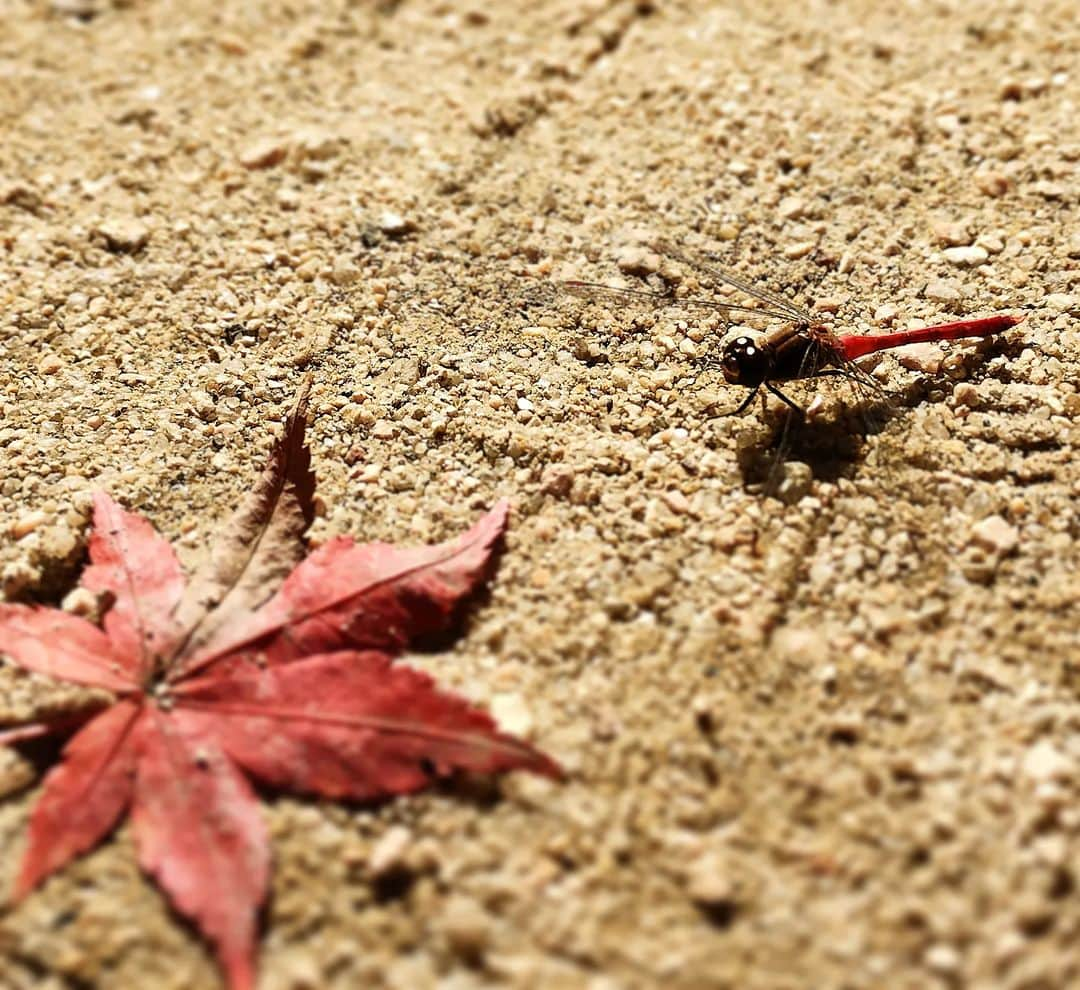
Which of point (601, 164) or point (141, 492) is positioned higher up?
point (601, 164)

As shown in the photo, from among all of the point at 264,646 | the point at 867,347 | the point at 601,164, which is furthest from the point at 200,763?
the point at 601,164

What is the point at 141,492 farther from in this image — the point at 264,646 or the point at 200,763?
the point at 200,763

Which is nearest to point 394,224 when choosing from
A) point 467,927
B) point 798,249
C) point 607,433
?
point 607,433

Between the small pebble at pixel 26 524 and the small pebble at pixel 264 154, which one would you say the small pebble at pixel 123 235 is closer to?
the small pebble at pixel 264 154

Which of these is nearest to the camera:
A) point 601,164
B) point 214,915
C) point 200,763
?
point 214,915

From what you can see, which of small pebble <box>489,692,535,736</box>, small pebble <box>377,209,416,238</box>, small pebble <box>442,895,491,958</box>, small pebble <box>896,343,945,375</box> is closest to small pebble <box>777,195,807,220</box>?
small pebble <box>896,343,945,375</box>

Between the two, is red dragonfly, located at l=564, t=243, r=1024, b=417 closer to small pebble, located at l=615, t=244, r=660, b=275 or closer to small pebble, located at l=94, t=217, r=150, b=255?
small pebble, located at l=615, t=244, r=660, b=275
